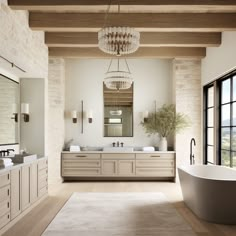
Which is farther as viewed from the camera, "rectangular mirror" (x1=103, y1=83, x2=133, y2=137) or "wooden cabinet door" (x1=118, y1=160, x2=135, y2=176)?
"rectangular mirror" (x1=103, y1=83, x2=133, y2=137)

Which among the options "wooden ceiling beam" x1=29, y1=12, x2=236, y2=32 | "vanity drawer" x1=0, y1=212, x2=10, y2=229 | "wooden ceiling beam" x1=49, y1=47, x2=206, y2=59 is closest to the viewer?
"vanity drawer" x1=0, y1=212, x2=10, y2=229

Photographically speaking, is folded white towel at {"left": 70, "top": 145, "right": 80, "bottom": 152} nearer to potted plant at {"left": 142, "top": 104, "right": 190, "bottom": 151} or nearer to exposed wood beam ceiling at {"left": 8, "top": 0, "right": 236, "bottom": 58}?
potted plant at {"left": 142, "top": 104, "right": 190, "bottom": 151}

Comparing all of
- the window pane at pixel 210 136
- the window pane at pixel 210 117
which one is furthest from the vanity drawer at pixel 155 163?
the window pane at pixel 210 117

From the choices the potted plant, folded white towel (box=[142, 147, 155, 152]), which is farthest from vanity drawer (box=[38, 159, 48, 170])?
the potted plant

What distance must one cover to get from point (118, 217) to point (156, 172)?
10.6 feet

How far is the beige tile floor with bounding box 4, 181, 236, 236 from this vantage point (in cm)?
393

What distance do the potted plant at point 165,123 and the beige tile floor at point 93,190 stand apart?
1217mm

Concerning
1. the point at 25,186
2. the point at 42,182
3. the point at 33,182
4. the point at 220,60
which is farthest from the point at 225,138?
the point at 25,186

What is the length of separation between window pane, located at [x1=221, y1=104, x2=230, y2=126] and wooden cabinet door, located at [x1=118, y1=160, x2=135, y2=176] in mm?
2420

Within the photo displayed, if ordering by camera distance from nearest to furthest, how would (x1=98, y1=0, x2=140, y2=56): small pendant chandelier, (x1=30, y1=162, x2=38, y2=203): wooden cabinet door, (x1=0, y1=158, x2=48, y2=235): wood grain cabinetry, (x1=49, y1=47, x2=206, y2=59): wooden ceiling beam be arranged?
(x1=98, y1=0, x2=140, y2=56): small pendant chandelier, (x1=0, y1=158, x2=48, y2=235): wood grain cabinetry, (x1=30, y1=162, x2=38, y2=203): wooden cabinet door, (x1=49, y1=47, x2=206, y2=59): wooden ceiling beam

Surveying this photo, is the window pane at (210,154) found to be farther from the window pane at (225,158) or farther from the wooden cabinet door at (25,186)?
the wooden cabinet door at (25,186)
